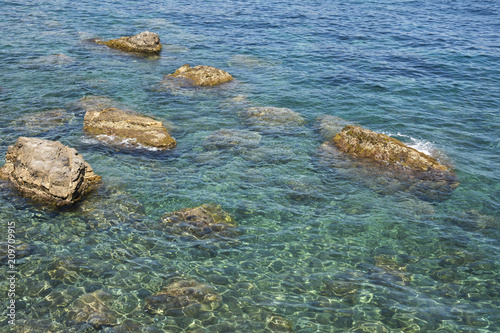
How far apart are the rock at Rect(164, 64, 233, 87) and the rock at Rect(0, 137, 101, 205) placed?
11.0 metres

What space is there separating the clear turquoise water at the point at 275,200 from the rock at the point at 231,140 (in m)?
0.46

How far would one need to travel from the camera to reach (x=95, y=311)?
984 centimetres

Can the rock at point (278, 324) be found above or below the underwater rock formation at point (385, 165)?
below

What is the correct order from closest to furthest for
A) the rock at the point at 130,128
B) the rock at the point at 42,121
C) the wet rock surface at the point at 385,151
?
the wet rock surface at the point at 385,151 → the rock at the point at 130,128 → the rock at the point at 42,121

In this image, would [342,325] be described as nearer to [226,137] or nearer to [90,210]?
[90,210]

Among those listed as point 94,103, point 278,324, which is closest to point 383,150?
point 278,324

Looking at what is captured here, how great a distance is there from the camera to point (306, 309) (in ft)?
33.6

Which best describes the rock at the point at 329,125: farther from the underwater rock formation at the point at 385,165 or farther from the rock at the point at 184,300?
the rock at the point at 184,300

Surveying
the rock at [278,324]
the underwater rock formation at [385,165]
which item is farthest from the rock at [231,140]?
the rock at [278,324]

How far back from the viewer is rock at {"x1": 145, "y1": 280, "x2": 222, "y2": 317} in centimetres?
1002

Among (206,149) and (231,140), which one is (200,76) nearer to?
(231,140)

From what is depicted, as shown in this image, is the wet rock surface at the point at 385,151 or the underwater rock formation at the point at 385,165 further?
the wet rock surface at the point at 385,151

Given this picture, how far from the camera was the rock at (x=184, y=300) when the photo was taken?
10023 mm

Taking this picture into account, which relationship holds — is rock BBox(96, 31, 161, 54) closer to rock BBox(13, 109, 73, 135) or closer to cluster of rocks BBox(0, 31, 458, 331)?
cluster of rocks BBox(0, 31, 458, 331)
